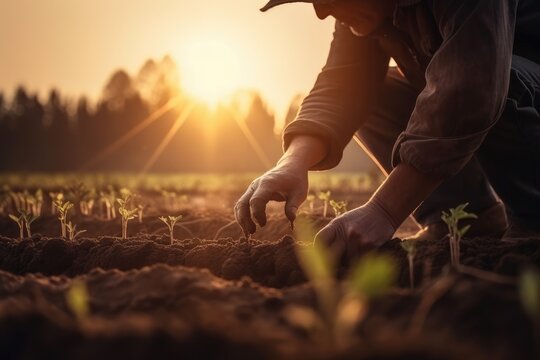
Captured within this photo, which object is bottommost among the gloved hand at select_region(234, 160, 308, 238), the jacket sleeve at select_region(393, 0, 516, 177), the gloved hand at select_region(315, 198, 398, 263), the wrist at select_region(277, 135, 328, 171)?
the gloved hand at select_region(315, 198, 398, 263)

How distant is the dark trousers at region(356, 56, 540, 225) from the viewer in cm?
357

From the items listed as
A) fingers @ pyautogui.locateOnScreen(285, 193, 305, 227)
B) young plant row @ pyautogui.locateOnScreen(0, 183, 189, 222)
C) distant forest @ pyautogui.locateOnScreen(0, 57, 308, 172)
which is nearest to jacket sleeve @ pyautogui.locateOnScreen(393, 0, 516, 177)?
fingers @ pyautogui.locateOnScreen(285, 193, 305, 227)

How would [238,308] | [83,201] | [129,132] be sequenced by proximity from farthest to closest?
1. [129,132]
2. [83,201]
3. [238,308]

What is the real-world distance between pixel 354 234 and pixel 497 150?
5.68 feet

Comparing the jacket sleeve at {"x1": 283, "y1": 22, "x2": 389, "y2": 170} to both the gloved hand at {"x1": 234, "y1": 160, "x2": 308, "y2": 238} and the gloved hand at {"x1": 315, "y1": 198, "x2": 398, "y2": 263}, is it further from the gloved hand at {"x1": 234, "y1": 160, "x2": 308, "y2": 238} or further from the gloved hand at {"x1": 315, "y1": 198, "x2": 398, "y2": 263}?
the gloved hand at {"x1": 315, "y1": 198, "x2": 398, "y2": 263}

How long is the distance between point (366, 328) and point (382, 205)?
4.60ft

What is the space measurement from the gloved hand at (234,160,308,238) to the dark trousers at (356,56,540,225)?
49.5 inches

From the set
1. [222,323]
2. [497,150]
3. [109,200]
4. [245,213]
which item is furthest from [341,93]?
[109,200]

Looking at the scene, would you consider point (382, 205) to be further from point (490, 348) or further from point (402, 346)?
point (402, 346)

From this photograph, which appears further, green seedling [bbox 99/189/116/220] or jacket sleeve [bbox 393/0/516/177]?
green seedling [bbox 99/189/116/220]

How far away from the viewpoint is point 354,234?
263cm

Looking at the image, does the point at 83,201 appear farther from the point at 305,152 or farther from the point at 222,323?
the point at 222,323

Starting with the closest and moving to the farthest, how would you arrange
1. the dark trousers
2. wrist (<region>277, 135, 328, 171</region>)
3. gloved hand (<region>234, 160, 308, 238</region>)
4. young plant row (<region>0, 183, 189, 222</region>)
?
gloved hand (<region>234, 160, 308, 238</region>) < wrist (<region>277, 135, 328, 171</region>) < the dark trousers < young plant row (<region>0, 183, 189, 222</region>)

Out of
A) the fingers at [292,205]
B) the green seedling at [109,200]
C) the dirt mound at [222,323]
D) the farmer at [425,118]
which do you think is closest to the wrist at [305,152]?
the farmer at [425,118]
